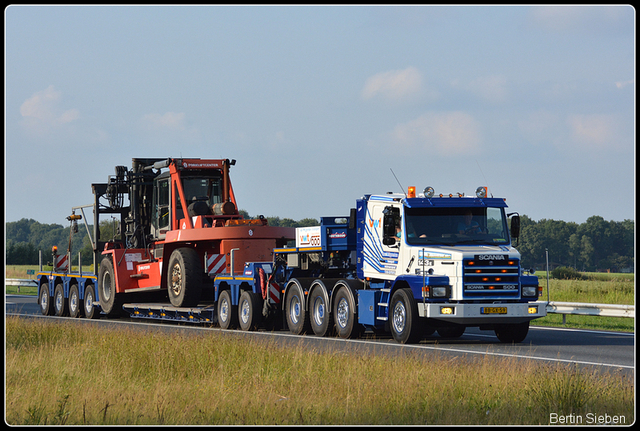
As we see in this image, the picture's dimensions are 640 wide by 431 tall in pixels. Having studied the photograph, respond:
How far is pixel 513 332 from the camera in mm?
18484

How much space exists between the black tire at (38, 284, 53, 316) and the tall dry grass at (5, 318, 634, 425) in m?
16.4

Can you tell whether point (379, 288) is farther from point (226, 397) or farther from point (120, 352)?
point (226, 397)

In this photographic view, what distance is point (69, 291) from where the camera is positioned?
95.5 feet

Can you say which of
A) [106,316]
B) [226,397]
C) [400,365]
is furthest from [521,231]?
[106,316]

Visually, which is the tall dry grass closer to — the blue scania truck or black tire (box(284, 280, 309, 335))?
the blue scania truck

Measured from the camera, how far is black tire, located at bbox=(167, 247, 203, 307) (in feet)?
73.8

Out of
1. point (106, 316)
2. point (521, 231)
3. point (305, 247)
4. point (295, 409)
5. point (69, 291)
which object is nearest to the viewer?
point (295, 409)

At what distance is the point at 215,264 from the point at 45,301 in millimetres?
10314

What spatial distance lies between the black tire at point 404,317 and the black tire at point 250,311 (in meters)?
4.19

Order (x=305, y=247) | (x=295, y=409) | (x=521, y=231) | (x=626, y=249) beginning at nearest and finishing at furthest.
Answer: (x=295, y=409) → (x=521, y=231) → (x=305, y=247) → (x=626, y=249)

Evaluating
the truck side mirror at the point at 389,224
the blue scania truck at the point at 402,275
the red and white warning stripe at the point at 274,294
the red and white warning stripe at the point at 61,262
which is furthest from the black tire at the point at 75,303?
the truck side mirror at the point at 389,224

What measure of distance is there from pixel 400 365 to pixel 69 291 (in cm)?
1913

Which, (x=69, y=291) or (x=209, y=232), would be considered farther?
(x=69, y=291)
